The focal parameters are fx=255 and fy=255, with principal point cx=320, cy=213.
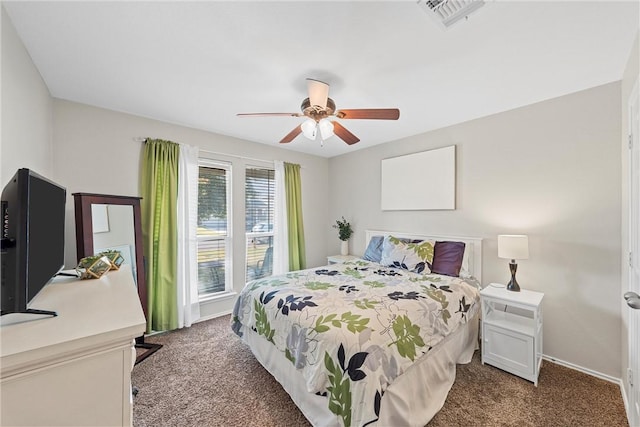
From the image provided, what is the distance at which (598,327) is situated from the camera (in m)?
2.19

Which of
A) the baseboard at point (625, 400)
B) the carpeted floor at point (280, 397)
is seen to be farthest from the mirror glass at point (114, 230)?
the baseboard at point (625, 400)

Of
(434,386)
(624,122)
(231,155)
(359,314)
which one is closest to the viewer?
(359,314)

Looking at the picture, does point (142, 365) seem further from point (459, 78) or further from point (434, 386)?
point (459, 78)

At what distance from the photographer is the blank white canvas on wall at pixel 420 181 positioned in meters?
3.14

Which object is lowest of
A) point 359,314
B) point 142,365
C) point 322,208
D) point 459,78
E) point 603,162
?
point 142,365

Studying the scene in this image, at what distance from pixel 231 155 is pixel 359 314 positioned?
2844 mm

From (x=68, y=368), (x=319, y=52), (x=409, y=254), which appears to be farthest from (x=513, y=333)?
(x=68, y=368)

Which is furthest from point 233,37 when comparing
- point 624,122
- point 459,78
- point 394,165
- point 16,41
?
point 624,122

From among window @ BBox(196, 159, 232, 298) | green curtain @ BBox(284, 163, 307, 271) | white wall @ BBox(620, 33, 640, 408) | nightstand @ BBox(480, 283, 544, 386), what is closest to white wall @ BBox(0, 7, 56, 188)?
window @ BBox(196, 159, 232, 298)

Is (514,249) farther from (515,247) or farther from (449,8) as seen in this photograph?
(449,8)

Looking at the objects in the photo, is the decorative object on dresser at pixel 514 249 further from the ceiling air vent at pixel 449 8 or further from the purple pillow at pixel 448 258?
the ceiling air vent at pixel 449 8

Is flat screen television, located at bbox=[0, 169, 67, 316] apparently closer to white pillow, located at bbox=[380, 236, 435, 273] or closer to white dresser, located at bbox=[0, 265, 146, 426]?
white dresser, located at bbox=[0, 265, 146, 426]

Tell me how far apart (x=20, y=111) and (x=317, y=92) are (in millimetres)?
1954

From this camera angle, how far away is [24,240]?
0.85m
